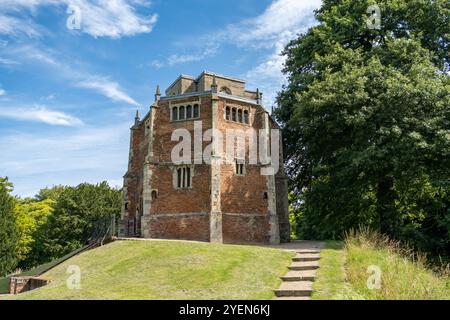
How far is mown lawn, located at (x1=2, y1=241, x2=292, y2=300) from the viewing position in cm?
1335

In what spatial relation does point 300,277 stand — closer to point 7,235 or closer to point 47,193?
point 7,235

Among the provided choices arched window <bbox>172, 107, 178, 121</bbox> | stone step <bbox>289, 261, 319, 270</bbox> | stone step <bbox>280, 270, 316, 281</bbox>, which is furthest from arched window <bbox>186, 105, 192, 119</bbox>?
stone step <bbox>280, 270, 316, 281</bbox>

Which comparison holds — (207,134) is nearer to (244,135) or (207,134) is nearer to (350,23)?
(244,135)

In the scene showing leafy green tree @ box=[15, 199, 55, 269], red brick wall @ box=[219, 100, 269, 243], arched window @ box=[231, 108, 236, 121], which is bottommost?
leafy green tree @ box=[15, 199, 55, 269]

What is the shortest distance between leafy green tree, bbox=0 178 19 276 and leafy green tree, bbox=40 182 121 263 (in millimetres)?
4815

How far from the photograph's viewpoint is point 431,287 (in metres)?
11.3

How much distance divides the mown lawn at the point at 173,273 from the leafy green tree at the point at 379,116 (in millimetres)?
7291

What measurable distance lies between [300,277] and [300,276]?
11 centimetres

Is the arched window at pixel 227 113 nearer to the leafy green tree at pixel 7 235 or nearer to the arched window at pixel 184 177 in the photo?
the arched window at pixel 184 177

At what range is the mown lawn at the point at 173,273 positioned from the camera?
13.4 m

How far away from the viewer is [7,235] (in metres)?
40.9

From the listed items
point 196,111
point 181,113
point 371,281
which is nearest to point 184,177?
point 181,113

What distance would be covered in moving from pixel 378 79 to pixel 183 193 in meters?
14.3

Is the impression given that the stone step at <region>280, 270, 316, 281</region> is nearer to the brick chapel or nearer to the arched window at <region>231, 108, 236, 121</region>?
the brick chapel
